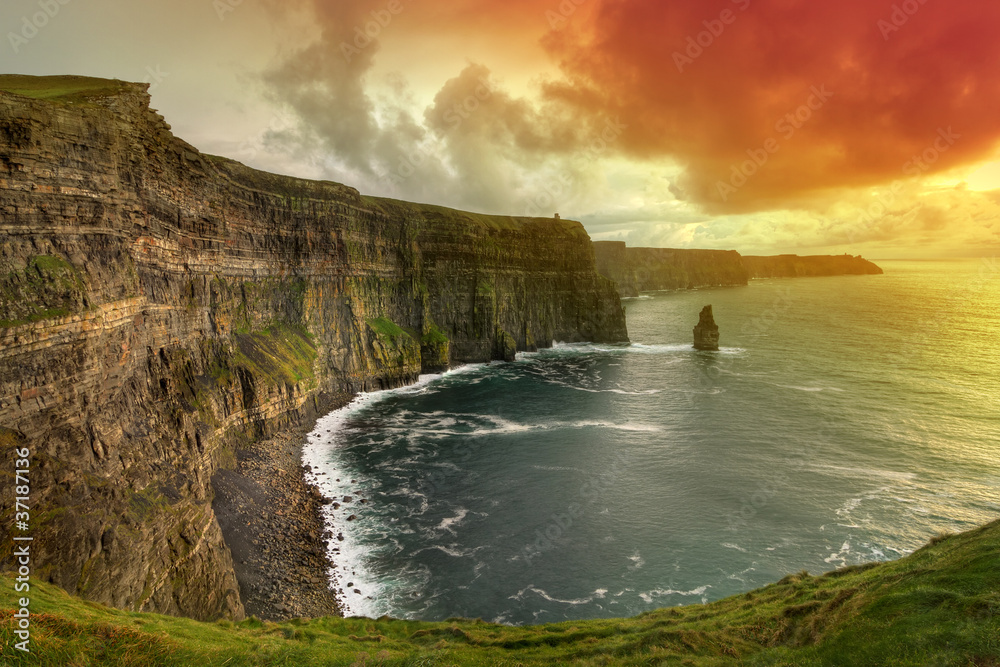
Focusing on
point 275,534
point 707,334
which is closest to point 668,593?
point 275,534

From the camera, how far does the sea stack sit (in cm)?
10294

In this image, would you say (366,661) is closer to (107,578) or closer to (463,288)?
(107,578)

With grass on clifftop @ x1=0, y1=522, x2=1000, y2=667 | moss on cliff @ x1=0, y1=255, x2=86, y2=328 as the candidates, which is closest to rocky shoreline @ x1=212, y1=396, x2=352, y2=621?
grass on clifftop @ x1=0, y1=522, x2=1000, y2=667

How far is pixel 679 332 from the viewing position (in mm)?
131500

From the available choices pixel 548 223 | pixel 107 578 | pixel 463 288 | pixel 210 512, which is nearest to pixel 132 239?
pixel 210 512

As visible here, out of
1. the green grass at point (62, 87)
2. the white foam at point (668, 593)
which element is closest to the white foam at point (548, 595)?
the white foam at point (668, 593)

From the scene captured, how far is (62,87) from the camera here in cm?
3244

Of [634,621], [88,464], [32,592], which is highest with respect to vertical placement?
[88,464]

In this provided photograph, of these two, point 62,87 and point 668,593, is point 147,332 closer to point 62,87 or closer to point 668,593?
point 62,87

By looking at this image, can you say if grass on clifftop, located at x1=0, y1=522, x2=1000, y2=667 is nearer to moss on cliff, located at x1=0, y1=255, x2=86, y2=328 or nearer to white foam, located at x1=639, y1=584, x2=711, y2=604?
white foam, located at x1=639, y1=584, x2=711, y2=604

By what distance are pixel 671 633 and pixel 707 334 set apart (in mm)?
94096

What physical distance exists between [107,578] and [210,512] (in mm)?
8286

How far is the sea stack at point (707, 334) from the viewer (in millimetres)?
102938

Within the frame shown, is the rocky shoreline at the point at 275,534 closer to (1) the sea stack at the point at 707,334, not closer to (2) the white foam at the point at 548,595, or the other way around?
(2) the white foam at the point at 548,595
